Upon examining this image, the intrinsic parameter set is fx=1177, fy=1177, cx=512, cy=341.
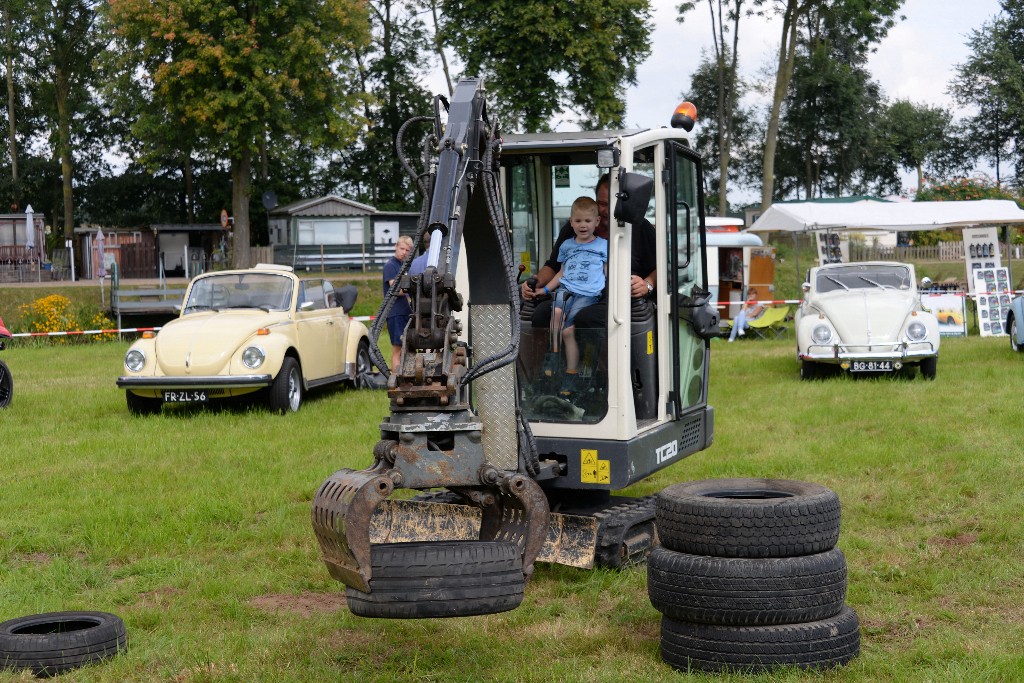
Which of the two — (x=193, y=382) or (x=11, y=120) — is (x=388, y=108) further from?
(x=193, y=382)

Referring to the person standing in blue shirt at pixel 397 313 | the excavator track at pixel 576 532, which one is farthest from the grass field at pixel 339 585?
the person standing in blue shirt at pixel 397 313

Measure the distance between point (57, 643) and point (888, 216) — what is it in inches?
830

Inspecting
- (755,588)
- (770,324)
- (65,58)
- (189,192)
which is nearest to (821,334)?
(770,324)

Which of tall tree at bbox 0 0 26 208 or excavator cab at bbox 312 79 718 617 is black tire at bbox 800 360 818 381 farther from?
tall tree at bbox 0 0 26 208

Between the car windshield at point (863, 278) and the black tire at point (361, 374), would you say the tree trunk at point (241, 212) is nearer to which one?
the black tire at point (361, 374)

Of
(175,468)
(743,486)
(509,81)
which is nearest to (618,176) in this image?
(743,486)

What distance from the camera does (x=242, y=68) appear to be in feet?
138

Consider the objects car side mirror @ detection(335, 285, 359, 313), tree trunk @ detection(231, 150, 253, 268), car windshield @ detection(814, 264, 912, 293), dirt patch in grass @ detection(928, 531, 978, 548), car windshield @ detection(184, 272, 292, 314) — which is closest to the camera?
dirt patch in grass @ detection(928, 531, 978, 548)

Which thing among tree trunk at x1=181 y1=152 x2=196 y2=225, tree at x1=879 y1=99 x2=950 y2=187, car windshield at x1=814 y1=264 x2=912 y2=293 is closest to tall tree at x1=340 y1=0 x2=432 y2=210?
tree trunk at x1=181 y1=152 x2=196 y2=225

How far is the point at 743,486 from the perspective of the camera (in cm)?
588

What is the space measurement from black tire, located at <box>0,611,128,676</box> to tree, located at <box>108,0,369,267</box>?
3695cm

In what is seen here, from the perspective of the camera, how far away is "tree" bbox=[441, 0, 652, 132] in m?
44.1

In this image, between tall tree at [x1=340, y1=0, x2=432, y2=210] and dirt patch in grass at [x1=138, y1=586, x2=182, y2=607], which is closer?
dirt patch in grass at [x1=138, y1=586, x2=182, y2=607]

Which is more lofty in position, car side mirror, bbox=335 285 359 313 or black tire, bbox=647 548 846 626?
car side mirror, bbox=335 285 359 313
